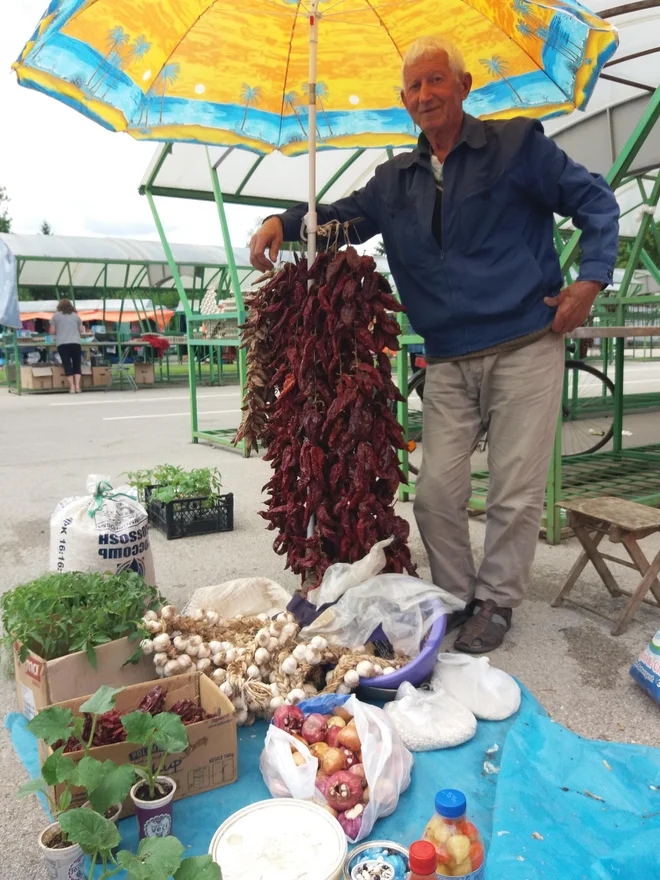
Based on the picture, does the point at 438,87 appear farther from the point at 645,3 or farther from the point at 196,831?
the point at 196,831

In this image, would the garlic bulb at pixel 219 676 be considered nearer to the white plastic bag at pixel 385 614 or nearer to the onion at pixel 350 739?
the white plastic bag at pixel 385 614

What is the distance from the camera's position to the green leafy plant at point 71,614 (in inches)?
98.1

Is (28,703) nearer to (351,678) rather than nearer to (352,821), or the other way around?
(351,678)

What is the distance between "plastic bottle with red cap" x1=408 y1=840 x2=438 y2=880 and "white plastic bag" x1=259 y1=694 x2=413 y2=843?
18.9 inches

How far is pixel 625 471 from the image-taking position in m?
6.06

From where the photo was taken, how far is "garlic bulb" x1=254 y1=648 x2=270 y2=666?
2629 mm

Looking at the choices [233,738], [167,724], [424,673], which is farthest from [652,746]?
[167,724]

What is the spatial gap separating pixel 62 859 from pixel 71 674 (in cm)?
75

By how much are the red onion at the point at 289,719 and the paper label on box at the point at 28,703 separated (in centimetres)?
86

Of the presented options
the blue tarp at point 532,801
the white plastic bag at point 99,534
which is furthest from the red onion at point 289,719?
the white plastic bag at point 99,534

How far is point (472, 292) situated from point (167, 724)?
84.8 inches

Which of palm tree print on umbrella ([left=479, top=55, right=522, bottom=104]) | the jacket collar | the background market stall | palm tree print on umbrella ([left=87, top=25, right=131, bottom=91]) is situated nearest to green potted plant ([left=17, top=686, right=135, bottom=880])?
the jacket collar

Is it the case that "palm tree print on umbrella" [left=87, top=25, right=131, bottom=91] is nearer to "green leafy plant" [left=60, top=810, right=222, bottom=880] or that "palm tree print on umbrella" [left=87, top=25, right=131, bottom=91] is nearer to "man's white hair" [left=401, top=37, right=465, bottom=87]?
"man's white hair" [left=401, top=37, right=465, bottom=87]

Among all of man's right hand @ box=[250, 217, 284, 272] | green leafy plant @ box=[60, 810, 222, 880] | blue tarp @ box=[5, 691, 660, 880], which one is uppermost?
man's right hand @ box=[250, 217, 284, 272]
